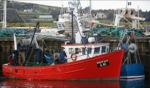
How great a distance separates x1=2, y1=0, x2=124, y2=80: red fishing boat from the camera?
39469mm

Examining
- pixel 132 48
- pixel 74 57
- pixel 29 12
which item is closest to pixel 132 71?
pixel 132 48

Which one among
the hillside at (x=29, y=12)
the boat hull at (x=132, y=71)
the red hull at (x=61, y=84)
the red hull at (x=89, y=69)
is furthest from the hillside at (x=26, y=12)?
the boat hull at (x=132, y=71)

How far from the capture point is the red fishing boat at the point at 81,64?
39.5m

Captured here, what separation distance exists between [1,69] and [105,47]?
11.7 metres

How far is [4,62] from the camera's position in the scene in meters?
47.6

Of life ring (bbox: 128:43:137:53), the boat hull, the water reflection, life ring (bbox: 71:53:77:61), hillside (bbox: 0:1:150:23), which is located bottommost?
the water reflection

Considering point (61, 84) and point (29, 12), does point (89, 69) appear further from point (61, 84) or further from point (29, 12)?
point (29, 12)

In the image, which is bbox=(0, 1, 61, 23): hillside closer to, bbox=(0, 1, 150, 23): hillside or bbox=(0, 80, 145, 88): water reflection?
bbox=(0, 1, 150, 23): hillside

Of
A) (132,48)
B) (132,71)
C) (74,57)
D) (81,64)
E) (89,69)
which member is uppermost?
(132,48)

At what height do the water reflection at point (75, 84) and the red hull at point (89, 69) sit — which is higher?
the red hull at point (89, 69)

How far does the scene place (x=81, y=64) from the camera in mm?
39500

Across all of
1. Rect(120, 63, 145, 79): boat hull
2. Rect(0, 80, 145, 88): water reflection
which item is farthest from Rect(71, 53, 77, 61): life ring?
Rect(120, 63, 145, 79): boat hull

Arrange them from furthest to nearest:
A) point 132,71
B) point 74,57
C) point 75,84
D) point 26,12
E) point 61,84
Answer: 1. point 26,12
2. point 132,71
3. point 74,57
4. point 61,84
5. point 75,84

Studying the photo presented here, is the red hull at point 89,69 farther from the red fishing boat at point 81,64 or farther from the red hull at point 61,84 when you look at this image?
the red hull at point 61,84
